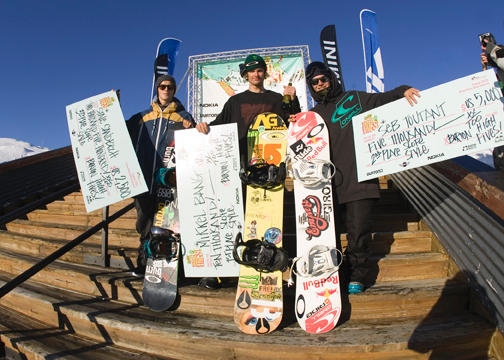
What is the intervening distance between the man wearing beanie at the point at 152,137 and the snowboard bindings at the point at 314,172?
1230 mm

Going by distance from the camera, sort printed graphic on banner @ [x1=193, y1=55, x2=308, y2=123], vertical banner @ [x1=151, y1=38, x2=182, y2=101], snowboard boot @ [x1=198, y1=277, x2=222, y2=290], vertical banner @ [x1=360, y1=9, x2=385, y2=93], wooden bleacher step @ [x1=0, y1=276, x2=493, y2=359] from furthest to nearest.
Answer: printed graphic on banner @ [x1=193, y1=55, x2=308, y2=123], vertical banner @ [x1=151, y1=38, x2=182, y2=101], vertical banner @ [x1=360, y1=9, x2=385, y2=93], snowboard boot @ [x1=198, y1=277, x2=222, y2=290], wooden bleacher step @ [x1=0, y1=276, x2=493, y2=359]

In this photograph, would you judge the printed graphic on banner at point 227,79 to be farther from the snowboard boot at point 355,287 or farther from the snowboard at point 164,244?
the snowboard boot at point 355,287

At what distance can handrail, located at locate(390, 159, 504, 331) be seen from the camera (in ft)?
6.08

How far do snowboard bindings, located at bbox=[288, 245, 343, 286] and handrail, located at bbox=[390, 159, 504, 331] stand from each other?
37.4 inches

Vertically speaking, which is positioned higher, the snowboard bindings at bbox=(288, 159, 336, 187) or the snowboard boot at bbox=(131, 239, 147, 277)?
the snowboard bindings at bbox=(288, 159, 336, 187)

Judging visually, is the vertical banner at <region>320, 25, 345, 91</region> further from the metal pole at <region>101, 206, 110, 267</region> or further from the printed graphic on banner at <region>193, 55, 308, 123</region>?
the metal pole at <region>101, 206, 110, 267</region>

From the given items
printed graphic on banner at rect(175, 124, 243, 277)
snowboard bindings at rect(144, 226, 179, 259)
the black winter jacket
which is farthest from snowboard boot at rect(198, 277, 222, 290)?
the black winter jacket

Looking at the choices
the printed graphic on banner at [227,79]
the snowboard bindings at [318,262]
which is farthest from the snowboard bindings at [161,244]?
the printed graphic on banner at [227,79]

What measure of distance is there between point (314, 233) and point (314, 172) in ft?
1.58

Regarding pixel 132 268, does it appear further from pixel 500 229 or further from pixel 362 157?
pixel 500 229

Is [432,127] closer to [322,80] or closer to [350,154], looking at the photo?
[350,154]

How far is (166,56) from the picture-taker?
9414 mm

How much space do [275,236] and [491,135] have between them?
159 centimetres

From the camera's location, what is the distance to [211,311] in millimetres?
2318
